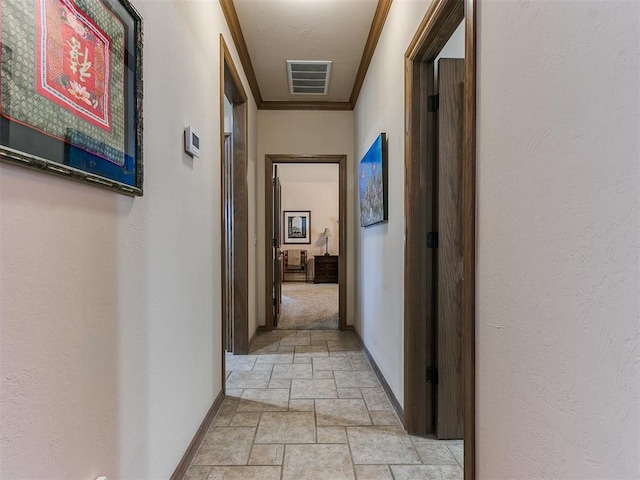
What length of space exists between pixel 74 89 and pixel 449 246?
163cm

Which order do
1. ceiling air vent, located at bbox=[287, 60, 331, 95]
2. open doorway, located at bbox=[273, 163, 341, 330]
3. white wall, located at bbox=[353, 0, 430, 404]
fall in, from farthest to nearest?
1. open doorway, located at bbox=[273, 163, 341, 330]
2. ceiling air vent, located at bbox=[287, 60, 331, 95]
3. white wall, located at bbox=[353, 0, 430, 404]

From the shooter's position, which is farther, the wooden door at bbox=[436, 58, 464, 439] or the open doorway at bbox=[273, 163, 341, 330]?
the open doorway at bbox=[273, 163, 341, 330]

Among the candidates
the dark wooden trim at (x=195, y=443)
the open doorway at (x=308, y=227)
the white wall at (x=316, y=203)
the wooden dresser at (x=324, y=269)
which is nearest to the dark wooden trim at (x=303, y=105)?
the dark wooden trim at (x=195, y=443)

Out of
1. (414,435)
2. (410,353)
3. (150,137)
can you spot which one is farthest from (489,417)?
(150,137)

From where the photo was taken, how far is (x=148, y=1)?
3.95 ft

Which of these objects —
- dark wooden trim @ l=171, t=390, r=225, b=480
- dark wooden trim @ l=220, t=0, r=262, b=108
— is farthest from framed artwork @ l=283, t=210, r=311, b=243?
dark wooden trim @ l=171, t=390, r=225, b=480

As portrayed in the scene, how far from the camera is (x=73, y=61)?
2.58 ft

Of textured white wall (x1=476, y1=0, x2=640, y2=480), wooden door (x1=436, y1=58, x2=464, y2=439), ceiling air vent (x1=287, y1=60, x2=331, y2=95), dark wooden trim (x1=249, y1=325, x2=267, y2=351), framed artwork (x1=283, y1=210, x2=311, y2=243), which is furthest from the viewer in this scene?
framed artwork (x1=283, y1=210, x2=311, y2=243)

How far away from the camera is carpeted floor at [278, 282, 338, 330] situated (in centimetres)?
421

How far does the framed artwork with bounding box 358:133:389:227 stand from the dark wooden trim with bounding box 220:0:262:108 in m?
1.30

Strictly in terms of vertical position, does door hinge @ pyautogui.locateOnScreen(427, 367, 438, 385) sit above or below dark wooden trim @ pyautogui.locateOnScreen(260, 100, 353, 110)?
below

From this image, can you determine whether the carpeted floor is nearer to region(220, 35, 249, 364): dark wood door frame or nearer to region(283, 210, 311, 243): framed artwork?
region(220, 35, 249, 364): dark wood door frame

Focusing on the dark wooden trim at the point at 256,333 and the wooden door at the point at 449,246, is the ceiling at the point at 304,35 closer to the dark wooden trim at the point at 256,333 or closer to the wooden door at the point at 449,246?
the wooden door at the point at 449,246

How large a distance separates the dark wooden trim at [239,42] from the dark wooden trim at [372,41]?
980mm
